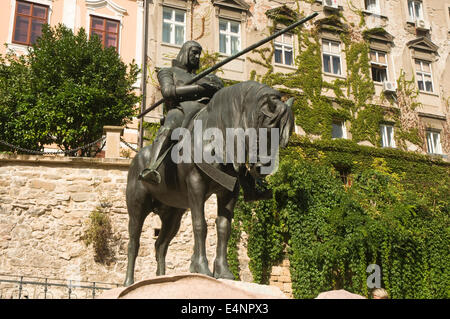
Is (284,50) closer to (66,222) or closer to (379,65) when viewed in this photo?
(379,65)

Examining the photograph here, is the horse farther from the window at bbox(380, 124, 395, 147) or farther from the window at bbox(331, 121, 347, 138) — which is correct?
the window at bbox(380, 124, 395, 147)

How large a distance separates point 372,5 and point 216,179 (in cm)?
2249

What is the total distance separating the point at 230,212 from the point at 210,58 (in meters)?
15.4

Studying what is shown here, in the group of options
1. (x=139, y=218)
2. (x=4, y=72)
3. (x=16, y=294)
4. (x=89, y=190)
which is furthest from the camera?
(x=4, y=72)

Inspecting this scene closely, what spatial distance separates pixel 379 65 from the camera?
2270 centimetres

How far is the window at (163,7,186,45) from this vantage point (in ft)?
63.0

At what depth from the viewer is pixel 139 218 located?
5.44 metres

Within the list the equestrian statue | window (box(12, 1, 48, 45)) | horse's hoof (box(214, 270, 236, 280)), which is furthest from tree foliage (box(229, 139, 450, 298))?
window (box(12, 1, 48, 45))

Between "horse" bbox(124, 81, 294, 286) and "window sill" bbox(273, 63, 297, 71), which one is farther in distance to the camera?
"window sill" bbox(273, 63, 297, 71)

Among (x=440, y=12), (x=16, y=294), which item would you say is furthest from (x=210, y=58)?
(x=440, y=12)

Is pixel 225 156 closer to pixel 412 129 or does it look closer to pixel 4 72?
pixel 4 72

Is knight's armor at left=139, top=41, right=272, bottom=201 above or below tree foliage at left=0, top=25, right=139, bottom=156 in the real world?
below

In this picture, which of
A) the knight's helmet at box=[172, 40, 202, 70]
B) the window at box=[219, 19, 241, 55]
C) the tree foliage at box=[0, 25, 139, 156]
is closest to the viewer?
the knight's helmet at box=[172, 40, 202, 70]

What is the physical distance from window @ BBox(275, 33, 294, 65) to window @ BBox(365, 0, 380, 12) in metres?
5.62
